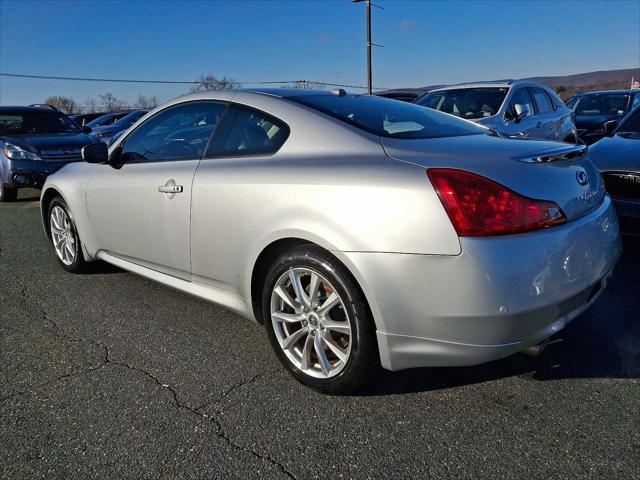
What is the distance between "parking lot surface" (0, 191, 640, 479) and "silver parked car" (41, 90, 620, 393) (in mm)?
281

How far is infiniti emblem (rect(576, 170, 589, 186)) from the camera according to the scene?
2492mm

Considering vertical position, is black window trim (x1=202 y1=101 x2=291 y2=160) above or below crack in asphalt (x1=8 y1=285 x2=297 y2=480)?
above

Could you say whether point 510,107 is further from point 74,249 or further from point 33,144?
point 33,144

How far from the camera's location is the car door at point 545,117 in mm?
8156

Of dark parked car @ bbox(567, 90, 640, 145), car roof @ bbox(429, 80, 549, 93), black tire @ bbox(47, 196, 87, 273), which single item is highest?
car roof @ bbox(429, 80, 549, 93)

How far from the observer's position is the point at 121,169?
12.4ft

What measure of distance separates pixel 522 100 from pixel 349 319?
6838 millimetres

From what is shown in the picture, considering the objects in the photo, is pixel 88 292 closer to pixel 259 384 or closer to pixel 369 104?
pixel 259 384

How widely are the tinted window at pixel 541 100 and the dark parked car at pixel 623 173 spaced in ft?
12.1

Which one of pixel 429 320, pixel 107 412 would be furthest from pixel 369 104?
pixel 107 412

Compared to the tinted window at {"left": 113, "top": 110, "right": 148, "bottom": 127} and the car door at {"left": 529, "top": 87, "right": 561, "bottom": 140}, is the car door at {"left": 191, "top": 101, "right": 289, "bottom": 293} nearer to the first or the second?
the car door at {"left": 529, "top": 87, "right": 561, "bottom": 140}

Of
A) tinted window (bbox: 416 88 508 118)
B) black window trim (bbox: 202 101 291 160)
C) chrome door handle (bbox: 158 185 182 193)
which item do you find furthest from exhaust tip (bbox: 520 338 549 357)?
tinted window (bbox: 416 88 508 118)

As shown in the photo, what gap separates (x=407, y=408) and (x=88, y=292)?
9.05 ft

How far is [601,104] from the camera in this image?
1295 cm
